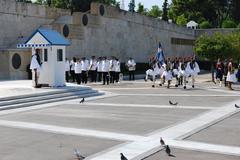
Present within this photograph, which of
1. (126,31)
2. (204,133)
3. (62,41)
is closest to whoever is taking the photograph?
(204,133)

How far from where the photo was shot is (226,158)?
9.12m

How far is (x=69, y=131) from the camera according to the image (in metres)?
12.1

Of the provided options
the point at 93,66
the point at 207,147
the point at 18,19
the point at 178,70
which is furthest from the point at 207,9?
the point at 207,147

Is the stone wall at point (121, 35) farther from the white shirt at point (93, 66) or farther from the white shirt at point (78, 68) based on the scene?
the white shirt at point (78, 68)

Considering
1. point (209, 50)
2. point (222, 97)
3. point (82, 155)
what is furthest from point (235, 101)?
point (209, 50)

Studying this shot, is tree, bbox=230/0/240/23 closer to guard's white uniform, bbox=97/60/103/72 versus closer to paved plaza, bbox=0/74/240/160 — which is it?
guard's white uniform, bbox=97/60/103/72

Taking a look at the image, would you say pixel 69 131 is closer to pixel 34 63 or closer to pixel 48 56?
pixel 34 63

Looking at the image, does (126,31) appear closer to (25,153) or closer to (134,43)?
(134,43)

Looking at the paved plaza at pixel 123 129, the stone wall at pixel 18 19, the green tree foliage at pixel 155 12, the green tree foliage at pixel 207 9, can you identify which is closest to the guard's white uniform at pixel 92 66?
the stone wall at pixel 18 19

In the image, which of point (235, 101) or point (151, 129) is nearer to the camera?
point (151, 129)

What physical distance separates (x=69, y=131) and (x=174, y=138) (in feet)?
8.95

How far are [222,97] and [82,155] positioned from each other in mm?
11536

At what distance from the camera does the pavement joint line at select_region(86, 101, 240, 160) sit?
31.0 ft

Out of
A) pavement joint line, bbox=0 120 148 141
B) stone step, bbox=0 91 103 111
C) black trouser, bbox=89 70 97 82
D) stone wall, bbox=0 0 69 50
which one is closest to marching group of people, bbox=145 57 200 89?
black trouser, bbox=89 70 97 82
